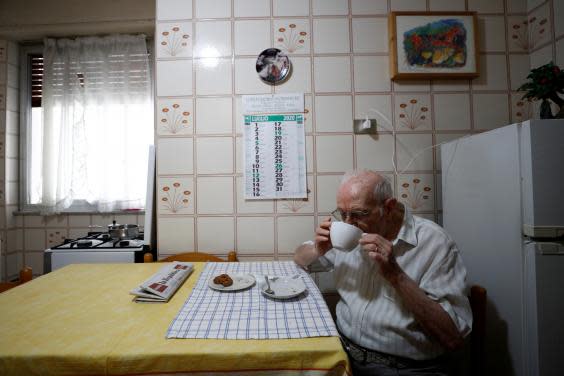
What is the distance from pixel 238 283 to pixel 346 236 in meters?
0.44

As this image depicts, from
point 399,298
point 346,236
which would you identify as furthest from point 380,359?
point 346,236

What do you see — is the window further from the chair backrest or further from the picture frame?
the chair backrest

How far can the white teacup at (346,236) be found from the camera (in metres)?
0.83

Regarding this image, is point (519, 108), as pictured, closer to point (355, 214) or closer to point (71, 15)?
point (355, 214)

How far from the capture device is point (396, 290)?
0.82 metres

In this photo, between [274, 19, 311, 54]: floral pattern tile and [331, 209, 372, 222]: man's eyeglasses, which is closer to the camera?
[331, 209, 372, 222]: man's eyeglasses

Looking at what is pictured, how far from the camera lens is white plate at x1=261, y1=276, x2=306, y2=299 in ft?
2.80

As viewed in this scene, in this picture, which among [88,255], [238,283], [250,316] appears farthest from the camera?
[88,255]

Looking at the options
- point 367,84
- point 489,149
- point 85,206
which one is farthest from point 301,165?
point 85,206

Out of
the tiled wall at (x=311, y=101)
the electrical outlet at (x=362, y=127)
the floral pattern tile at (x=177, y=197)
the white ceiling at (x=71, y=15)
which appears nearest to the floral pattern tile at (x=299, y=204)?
the tiled wall at (x=311, y=101)

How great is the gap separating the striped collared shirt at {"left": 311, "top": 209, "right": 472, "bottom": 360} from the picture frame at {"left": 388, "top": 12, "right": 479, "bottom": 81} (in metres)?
1.02

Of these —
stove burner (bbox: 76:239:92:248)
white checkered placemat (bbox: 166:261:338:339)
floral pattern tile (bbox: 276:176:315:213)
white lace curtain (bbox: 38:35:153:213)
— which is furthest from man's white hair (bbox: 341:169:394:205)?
white lace curtain (bbox: 38:35:153:213)

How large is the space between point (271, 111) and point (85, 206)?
5.48ft

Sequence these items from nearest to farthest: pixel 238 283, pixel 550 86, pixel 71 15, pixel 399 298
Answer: pixel 399 298 → pixel 238 283 → pixel 550 86 → pixel 71 15
